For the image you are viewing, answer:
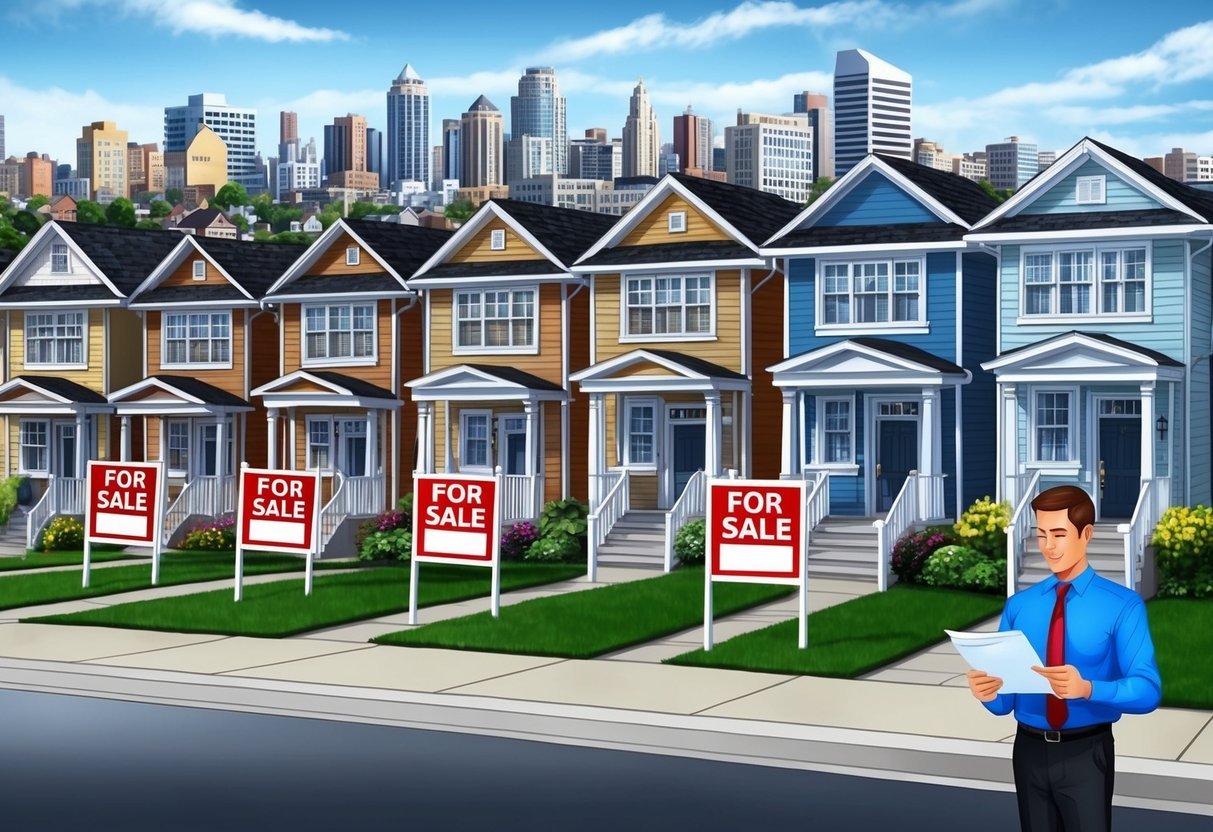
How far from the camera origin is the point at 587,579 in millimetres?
29953

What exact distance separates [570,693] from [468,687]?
1.15 m

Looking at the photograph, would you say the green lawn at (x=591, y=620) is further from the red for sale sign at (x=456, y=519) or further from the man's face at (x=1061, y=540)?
the man's face at (x=1061, y=540)

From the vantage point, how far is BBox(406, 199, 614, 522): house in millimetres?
38250

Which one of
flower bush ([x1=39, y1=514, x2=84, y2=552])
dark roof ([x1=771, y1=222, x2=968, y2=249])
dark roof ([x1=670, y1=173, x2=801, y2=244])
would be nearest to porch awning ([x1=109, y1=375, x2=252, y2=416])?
flower bush ([x1=39, y1=514, x2=84, y2=552])

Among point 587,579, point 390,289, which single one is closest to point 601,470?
point 587,579

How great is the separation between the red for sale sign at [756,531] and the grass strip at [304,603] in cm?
574

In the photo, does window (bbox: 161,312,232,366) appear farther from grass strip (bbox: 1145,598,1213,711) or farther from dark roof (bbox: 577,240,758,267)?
grass strip (bbox: 1145,598,1213,711)

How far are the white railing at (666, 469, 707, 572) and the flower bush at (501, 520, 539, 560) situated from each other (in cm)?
306

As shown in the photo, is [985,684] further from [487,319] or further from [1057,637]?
[487,319]

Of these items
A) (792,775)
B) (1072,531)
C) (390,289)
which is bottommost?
(792,775)

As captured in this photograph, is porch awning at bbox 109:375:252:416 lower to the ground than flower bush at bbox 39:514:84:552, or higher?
higher

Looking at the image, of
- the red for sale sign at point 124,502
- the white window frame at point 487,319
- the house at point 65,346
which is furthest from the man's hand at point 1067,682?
the house at point 65,346

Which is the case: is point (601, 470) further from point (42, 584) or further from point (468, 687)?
point (468, 687)

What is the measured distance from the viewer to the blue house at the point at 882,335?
3272 centimetres
